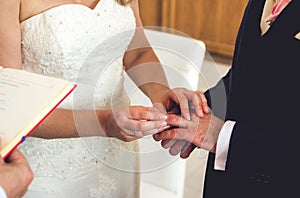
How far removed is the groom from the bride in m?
0.10

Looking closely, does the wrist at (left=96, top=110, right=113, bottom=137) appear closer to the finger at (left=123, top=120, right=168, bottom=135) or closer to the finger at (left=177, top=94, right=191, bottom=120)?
the finger at (left=123, top=120, right=168, bottom=135)

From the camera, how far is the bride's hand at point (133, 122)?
1179 mm

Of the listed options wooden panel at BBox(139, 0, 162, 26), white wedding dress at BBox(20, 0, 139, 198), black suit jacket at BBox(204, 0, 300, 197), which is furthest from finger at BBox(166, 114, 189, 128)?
wooden panel at BBox(139, 0, 162, 26)

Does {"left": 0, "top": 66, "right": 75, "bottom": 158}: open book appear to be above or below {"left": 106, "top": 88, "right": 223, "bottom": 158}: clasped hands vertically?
above

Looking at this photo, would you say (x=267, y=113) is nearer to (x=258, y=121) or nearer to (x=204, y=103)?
(x=258, y=121)

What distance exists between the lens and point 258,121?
1201 millimetres

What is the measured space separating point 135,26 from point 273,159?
0.58 m

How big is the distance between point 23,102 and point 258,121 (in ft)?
1.83

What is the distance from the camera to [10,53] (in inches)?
47.0

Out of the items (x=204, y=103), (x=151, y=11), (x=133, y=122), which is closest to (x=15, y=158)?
(x=133, y=122)

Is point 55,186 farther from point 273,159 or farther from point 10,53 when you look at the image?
point 273,159

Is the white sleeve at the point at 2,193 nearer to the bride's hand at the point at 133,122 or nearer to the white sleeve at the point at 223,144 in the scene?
the bride's hand at the point at 133,122

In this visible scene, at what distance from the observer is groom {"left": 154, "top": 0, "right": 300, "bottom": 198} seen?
1.13 m

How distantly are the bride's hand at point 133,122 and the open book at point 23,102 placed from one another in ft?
0.81
